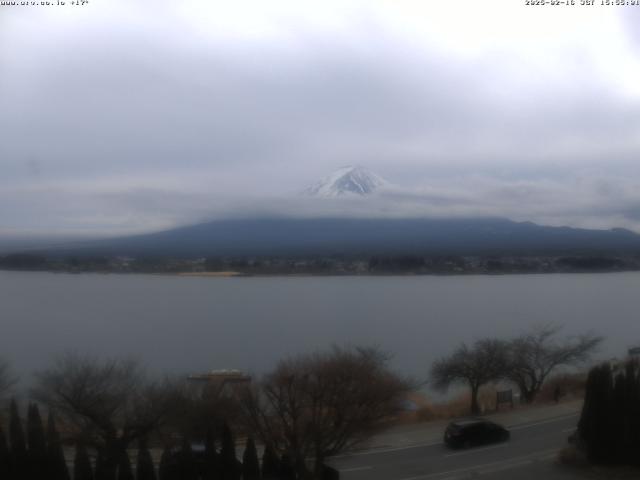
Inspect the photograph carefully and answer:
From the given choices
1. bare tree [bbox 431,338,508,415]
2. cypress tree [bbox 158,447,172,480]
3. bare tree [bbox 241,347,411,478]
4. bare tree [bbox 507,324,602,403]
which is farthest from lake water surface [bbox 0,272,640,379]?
cypress tree [bbox 158,447,172,480]

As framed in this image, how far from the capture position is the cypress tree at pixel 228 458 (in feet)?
19.9

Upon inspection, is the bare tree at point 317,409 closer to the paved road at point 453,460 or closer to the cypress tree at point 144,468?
the paved road at point 453,460

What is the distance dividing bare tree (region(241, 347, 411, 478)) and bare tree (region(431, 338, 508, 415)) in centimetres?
401

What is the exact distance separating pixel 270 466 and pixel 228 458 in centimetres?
44

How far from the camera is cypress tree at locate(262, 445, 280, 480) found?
624cm

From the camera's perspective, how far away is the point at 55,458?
19.1 feet

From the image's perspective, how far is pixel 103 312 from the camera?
13266 mm

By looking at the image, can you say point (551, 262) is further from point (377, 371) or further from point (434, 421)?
point (377, 371)

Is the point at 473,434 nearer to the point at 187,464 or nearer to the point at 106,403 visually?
the point at 187,464

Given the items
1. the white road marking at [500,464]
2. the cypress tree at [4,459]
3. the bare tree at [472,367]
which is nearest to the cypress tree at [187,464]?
the cypress tree at [4,459]

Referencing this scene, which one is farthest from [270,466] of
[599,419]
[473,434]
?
[599,419]

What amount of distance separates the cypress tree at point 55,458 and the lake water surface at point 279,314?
3354 mm

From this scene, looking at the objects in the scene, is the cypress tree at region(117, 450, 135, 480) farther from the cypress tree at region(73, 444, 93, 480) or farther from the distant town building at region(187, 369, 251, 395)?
the distant town building at region(187, 369, 251, 395)

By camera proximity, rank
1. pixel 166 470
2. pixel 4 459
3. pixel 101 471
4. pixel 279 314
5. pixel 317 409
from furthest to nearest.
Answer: pixel 279 314
pixel 317 409
pixel 166 470
pixel 101 471
pixel 4 459
